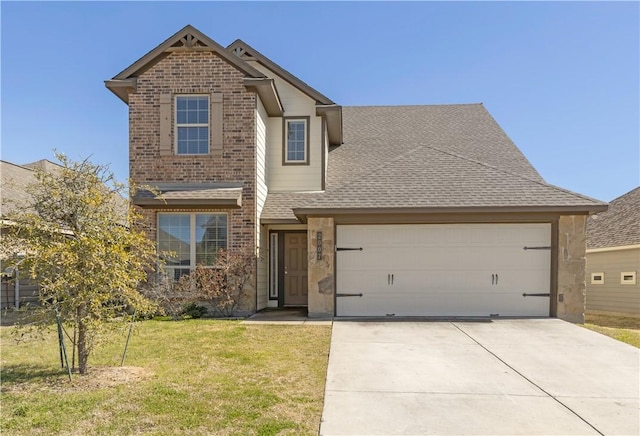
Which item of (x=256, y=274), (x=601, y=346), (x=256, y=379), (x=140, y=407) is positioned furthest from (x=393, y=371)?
(x=256, y=274)

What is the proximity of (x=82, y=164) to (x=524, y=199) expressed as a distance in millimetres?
9040

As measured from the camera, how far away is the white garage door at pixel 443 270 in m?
9.99

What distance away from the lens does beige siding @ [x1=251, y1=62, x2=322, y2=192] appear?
12438mm

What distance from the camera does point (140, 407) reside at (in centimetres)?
441

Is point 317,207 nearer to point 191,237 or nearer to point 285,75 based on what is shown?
point 191,237

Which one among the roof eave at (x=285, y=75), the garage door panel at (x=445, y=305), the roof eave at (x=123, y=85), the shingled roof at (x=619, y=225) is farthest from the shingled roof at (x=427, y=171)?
the roof eave at (x=123, y=85)

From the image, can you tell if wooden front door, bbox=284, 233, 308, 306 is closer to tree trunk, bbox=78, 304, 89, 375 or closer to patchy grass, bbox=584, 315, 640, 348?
tree trunk, bbox=78, 304, 89, 375

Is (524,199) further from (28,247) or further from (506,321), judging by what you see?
(28,247)

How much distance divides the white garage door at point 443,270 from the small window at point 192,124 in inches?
171

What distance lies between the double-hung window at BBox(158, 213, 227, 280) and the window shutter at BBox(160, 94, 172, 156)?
1.73m

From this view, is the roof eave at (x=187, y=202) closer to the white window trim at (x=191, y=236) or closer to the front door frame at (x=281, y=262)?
the white window trim at (x=191, y=236)

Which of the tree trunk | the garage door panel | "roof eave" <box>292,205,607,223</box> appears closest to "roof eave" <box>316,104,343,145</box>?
"roof eave" <box>292,205,607,223</box>

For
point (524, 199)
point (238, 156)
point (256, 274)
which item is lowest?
point (256, 274)

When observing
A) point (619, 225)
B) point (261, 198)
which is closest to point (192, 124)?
point (261, 198)
